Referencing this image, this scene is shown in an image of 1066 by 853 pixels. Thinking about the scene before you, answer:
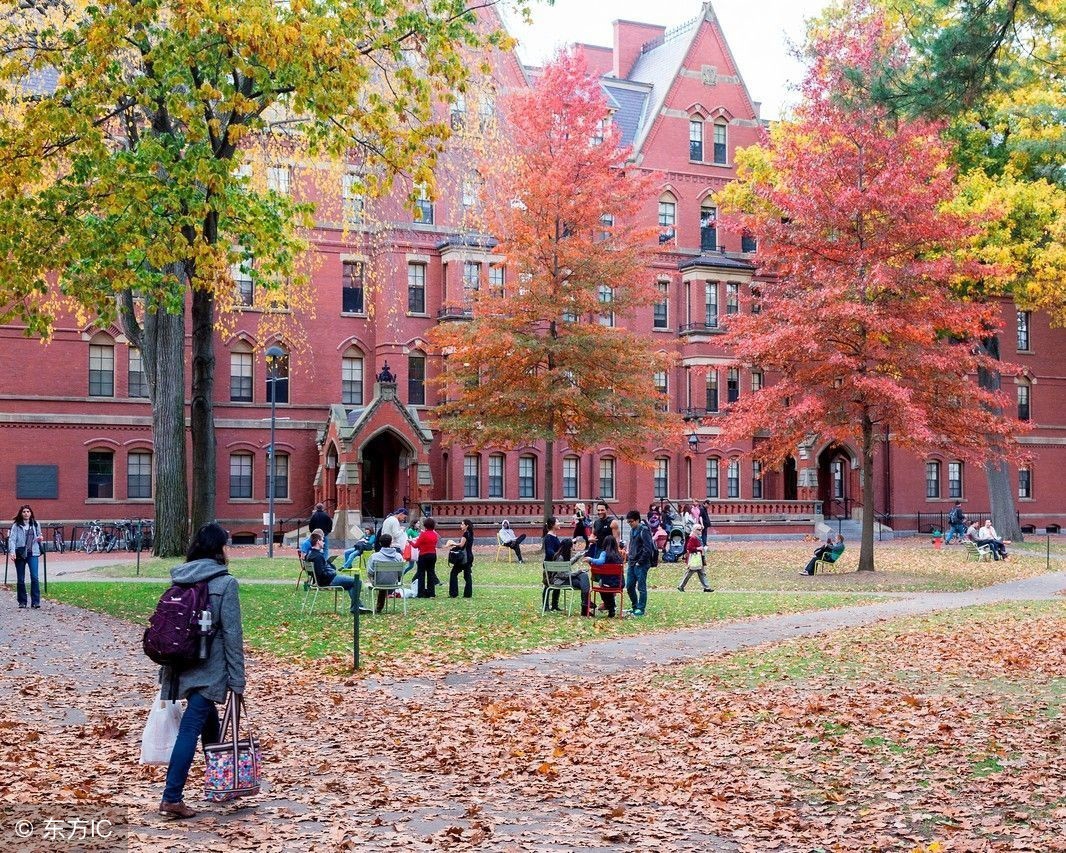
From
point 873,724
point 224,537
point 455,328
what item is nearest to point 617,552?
point 873,724

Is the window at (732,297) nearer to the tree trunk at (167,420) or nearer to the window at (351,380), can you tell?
the window at (351,380)

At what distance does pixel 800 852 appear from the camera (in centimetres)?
702

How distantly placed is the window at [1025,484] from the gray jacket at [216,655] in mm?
52655

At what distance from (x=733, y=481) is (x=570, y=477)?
7.19 metres

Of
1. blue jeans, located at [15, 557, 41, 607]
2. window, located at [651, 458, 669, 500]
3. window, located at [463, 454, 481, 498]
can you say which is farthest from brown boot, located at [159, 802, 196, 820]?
window, located at [651, 458, 669, 500]

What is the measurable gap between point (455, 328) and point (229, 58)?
62.2ft

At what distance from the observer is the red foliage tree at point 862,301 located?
89.2 ft

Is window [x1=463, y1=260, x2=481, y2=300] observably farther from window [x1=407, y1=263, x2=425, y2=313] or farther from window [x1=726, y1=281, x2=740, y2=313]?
window [x1=726, y1=281, x2=740, y2=313]

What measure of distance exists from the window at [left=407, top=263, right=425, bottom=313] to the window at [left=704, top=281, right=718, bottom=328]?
1201 cm

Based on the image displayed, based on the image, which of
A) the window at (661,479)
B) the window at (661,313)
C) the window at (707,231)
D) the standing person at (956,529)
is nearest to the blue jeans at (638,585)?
A: the standing person at (956,529)

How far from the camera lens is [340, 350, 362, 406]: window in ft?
145

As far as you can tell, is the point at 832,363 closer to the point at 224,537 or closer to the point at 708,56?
the point at 224,537

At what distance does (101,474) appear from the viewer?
40562 millimetres

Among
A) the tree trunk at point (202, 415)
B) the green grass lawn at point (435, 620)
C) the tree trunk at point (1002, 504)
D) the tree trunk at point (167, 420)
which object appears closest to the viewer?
the green grass lawn at point (435, 620)
